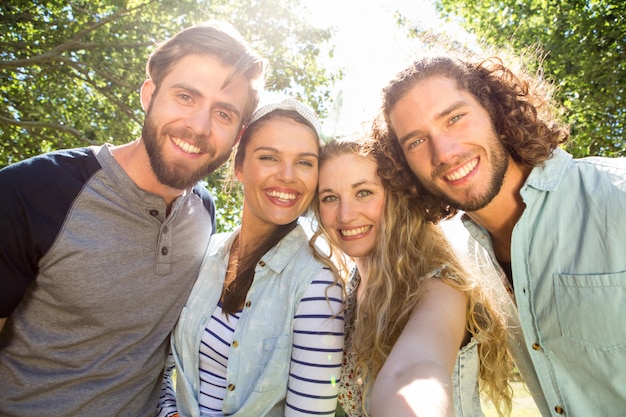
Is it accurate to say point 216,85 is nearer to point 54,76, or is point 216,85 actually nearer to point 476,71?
point 476,71

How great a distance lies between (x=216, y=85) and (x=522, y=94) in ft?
7.44

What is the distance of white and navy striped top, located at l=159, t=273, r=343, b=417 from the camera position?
2367 millimetres

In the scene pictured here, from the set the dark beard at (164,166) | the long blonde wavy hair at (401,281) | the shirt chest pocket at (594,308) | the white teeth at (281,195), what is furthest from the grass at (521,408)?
the dark beard at (164,166)

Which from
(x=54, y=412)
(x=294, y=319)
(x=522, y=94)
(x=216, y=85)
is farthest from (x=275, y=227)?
(x=522, y=94)

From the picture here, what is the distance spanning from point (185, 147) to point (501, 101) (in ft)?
7.60

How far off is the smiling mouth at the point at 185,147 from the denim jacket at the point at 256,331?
2.61 feet

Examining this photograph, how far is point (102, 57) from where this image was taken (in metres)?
8.40

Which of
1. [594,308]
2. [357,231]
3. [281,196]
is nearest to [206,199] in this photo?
[281,196]

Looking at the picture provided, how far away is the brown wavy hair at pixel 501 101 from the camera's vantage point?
9.18 ft

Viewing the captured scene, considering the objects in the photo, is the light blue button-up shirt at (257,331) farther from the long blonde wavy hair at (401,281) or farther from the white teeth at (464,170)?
the white teeth at (464,170)

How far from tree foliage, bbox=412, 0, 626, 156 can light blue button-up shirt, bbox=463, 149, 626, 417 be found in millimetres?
7493

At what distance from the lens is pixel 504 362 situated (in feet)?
9.51

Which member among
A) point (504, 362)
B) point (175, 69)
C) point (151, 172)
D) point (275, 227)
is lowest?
point (504, 362)

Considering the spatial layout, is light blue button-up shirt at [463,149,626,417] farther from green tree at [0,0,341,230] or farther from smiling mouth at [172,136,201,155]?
green tree at [0,0,341,230]
